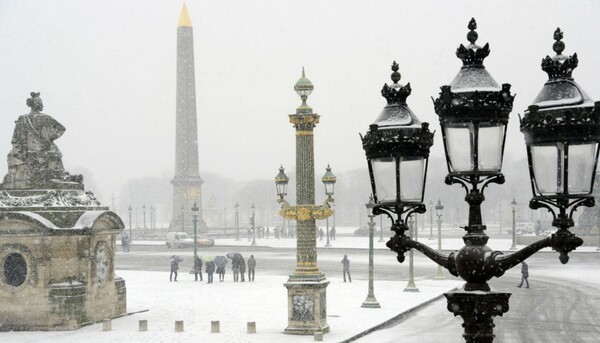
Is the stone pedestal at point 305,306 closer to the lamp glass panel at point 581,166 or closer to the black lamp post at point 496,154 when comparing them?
the black lamp post at point 496,154

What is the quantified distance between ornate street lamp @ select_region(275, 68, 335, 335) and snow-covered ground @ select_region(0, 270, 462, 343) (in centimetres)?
55

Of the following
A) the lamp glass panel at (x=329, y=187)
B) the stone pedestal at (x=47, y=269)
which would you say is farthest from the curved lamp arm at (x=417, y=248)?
the stone pedestal at (x=47, y=269)

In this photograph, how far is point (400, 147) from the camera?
5934 mm

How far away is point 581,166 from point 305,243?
52.2ft

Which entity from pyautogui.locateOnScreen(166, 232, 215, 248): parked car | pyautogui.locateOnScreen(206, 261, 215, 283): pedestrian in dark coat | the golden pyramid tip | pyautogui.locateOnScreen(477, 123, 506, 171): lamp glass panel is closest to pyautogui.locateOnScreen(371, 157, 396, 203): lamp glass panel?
pyautogui.locateOnScreen(477, 123, 506, 171): lamp glass panel

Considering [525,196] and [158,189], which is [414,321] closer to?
[525,196]

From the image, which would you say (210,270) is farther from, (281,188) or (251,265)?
(281,188)

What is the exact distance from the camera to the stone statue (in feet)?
81.5

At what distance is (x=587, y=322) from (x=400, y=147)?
18751 millimetres

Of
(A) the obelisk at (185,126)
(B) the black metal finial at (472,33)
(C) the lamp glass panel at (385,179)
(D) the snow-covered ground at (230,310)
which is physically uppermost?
(A) the obelisk at (185,126)

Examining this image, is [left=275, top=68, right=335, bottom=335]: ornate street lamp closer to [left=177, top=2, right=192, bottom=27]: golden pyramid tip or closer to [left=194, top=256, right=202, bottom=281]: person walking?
[left=194, top=256, right=202, bottom=281]: person walking

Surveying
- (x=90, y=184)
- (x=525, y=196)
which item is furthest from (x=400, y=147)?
(x=90, y=184)

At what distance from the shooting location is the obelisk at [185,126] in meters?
78.2

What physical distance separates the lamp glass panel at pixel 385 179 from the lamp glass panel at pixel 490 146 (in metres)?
0.75
